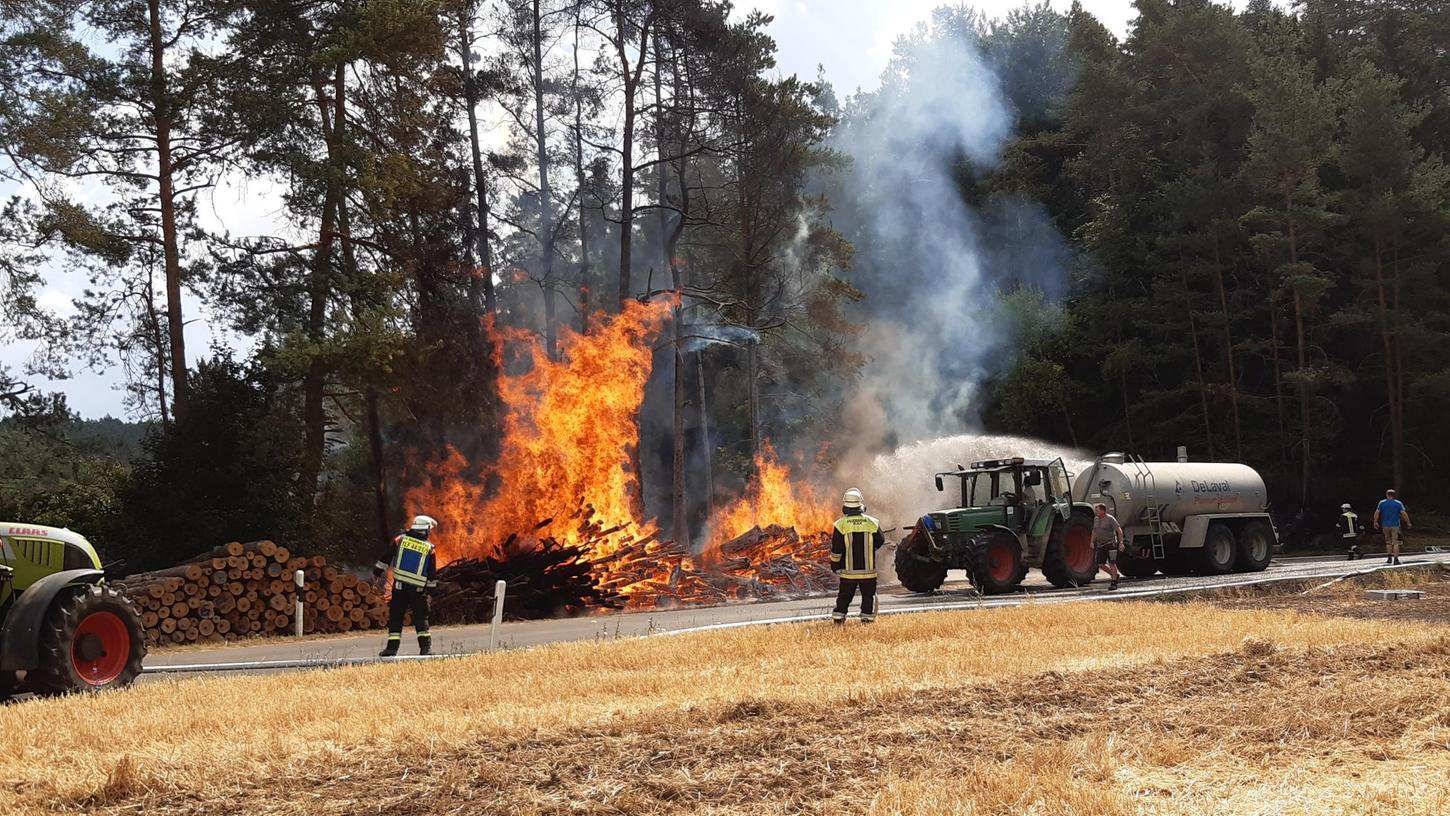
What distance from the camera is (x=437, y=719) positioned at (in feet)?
29.4

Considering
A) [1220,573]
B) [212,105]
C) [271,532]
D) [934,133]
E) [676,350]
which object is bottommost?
[1220,573]

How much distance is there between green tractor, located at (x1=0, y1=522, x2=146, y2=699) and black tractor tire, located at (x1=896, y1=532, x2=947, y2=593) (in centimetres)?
1437

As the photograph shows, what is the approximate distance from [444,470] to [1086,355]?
28.1 meters

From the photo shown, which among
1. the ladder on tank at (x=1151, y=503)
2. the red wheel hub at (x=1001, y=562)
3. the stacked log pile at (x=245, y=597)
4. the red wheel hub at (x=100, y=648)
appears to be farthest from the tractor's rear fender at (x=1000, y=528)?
the red wheel hub at (x=100, y=648)

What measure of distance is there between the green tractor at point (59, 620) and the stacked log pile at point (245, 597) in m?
6.67

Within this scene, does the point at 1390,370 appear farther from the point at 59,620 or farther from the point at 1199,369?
the point at 59,620

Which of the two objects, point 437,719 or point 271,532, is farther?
point 271,532

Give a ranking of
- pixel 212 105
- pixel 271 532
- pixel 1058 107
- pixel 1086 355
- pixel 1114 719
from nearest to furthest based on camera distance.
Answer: pixel 1114 719 → pixel 271 532 → pixel 212 105 → pixel 1086 355 → pixel 1058 107

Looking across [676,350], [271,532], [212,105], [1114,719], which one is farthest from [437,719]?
[676,350]

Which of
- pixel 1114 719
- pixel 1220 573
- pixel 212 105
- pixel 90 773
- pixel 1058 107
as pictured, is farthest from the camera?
pixel 1058 107

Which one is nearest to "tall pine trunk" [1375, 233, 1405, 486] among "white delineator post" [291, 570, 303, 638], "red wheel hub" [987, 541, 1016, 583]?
"red wheel hub" [987, 541, 1016, 583]

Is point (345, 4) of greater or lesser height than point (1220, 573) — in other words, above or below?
above

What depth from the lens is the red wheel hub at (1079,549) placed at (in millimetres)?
23922

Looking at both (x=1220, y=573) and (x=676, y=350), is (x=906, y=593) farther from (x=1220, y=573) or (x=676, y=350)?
(x=676, y=350)
